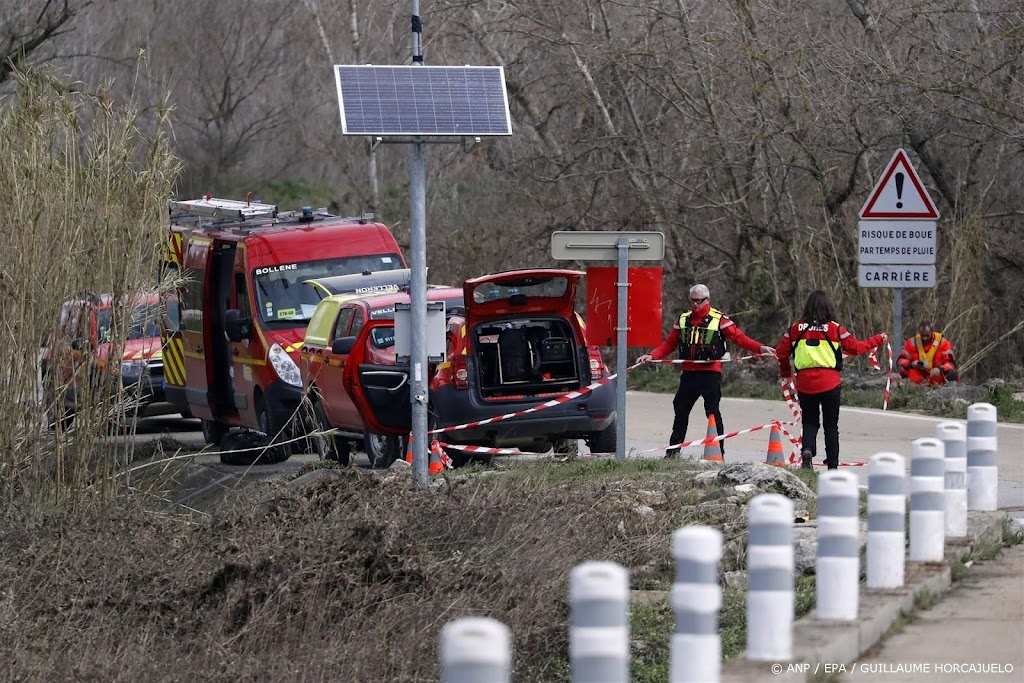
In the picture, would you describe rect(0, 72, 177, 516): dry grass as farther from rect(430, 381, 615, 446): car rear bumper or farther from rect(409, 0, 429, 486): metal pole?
rect(430, 381, 615, 446): car rear bumper

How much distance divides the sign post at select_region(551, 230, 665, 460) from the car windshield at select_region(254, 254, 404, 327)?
4.65m

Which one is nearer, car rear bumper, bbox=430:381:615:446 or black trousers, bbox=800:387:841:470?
black trousers, bbox=800:387:841:470

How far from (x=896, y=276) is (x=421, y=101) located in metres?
6.66

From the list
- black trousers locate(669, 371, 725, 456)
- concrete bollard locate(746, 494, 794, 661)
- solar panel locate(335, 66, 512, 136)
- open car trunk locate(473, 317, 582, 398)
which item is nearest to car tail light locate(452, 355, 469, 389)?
open car trunk locate(473, 317, 582, 398)

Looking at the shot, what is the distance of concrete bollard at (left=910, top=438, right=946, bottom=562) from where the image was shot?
7.66 meters

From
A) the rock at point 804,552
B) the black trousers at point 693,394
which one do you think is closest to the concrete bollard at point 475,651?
the rock at point 804,552

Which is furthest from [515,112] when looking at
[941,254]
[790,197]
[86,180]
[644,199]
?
[86,180]

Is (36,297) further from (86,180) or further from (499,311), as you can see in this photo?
(499,311)

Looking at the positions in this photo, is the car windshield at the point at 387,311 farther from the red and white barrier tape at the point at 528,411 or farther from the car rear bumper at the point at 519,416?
the red and white barrier tape at the point at 528,411

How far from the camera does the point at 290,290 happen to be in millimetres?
17391

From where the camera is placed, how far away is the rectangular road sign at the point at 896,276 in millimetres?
16188

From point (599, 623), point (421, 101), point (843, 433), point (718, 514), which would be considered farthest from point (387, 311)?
point (599, 623)

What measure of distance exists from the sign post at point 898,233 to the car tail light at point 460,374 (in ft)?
15.3

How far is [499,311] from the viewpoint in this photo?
13883 millimetres
